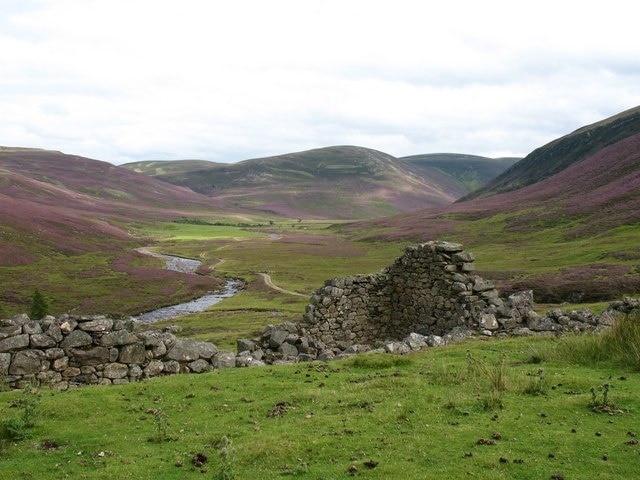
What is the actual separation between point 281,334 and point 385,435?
39.8 feet

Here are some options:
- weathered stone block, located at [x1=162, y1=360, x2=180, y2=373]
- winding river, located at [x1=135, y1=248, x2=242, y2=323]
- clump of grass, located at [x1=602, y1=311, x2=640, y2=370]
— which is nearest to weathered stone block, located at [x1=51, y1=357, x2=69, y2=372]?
weathered stone block, located at [x1=162, y1=360, x2=180, y2=373]

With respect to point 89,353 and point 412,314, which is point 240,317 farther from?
point 89,353

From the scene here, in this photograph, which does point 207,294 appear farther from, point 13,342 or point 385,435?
point 385,435

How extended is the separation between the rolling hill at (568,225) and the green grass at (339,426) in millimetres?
31582

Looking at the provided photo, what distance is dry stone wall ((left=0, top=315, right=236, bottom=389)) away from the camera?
16797mm

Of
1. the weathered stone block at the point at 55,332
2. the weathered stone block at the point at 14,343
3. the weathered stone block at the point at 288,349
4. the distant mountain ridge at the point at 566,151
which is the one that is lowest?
the weathered stone block at the point at 288,349

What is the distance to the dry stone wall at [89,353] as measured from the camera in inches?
661

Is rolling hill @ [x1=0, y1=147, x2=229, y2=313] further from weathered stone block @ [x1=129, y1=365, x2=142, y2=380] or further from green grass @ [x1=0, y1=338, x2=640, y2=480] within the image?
green grass @ [x1=0, y1=338, x2=640, y2=480]

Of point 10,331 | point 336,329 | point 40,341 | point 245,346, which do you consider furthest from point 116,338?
point 336,329

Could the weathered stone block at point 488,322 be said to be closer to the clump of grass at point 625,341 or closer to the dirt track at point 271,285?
the clump of grass at point 625,341

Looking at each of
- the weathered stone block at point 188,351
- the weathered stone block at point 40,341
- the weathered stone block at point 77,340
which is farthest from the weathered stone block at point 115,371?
the weathered stone block at point 40,341

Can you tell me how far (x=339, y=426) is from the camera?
11.8m

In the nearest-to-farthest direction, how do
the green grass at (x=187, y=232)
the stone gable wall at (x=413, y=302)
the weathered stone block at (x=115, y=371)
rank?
the weathered stone block at (x=115, y=371), the stone gable wall at (x=413, y=302), the green grass at (x=187, y=232)

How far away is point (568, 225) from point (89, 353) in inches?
3504
